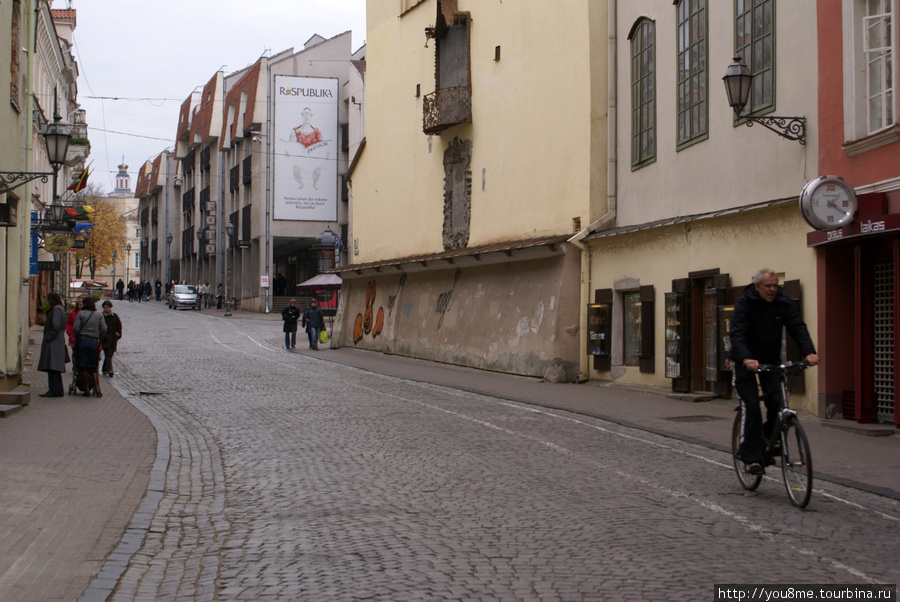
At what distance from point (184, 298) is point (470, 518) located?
57.8 metres

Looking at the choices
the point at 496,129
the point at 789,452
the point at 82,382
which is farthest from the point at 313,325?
the point at 789,452

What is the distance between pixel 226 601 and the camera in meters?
5.46

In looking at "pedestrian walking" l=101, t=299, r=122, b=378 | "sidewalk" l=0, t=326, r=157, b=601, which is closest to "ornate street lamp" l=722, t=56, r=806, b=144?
"sidewalk" l=0, t=326, r=157, b=601

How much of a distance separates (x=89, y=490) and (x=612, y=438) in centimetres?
625

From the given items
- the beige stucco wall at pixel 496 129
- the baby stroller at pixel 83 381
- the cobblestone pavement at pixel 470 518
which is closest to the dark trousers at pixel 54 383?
the baby stroller at pixel 83 381

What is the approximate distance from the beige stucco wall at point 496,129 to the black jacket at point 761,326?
533 inches

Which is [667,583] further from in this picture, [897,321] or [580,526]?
[897,321]

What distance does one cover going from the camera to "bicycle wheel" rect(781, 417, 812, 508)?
25.8 feet

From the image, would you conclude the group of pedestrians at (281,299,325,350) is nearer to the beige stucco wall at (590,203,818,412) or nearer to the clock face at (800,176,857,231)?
the beige stucco wall at (590,203,818,412)

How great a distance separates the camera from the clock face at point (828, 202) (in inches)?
522

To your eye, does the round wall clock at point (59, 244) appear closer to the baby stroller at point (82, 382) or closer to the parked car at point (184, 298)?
the baby stroller at point (82, 382)

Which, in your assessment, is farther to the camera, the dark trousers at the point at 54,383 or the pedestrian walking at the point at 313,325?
the pedestrian walking at the point at 313,325

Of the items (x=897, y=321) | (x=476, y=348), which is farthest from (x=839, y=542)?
(x=476, y=348)

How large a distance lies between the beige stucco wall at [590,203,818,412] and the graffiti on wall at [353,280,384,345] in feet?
43.7
